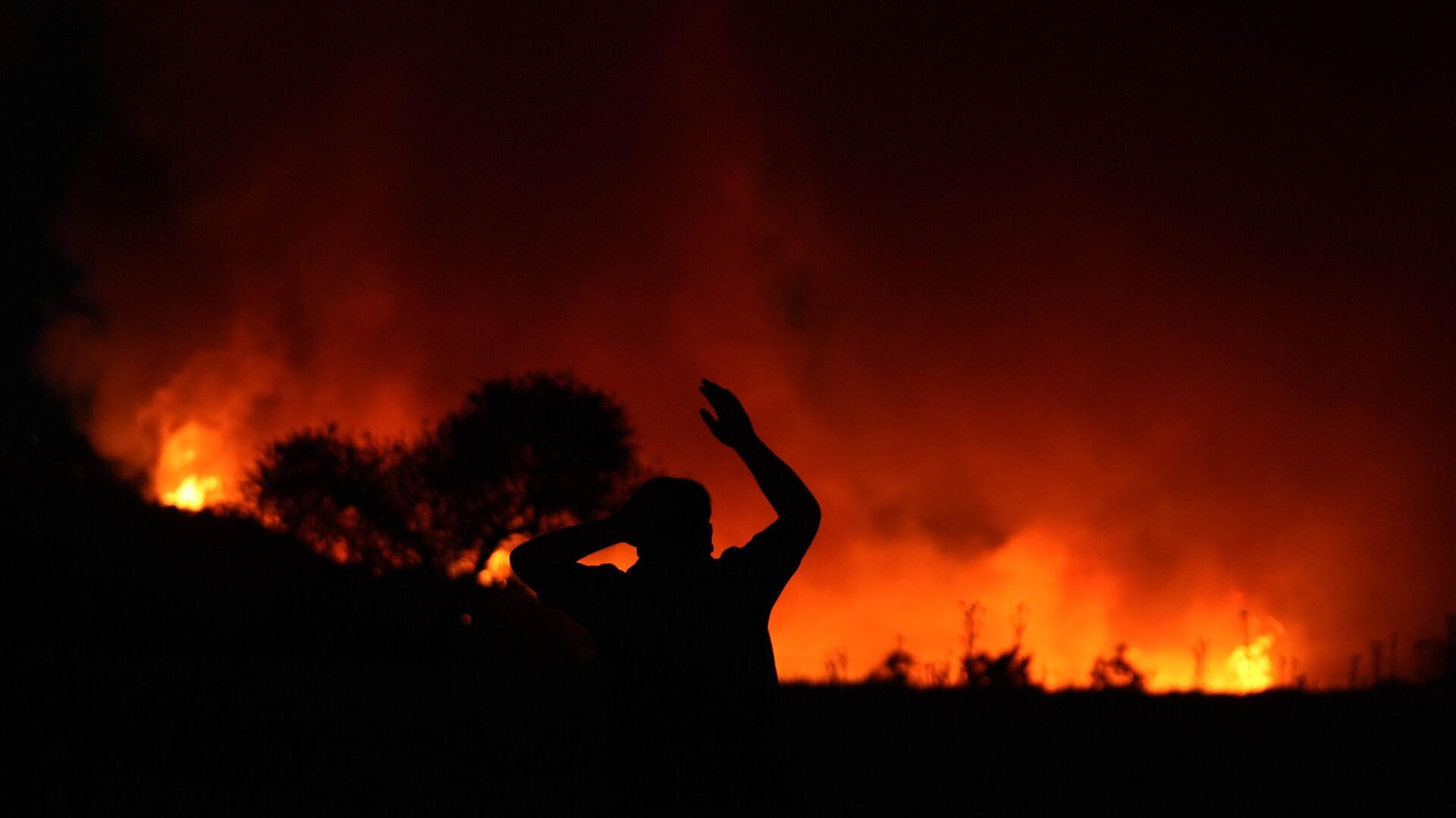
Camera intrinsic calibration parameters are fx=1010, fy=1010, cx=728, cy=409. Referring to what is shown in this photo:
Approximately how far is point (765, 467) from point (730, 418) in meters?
0.24

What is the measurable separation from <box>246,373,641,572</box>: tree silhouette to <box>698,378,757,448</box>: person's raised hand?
85.6 ft

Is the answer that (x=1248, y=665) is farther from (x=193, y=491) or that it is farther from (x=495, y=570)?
(x=193, y=491)

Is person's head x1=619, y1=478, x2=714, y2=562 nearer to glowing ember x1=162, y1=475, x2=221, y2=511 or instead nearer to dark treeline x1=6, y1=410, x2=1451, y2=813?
dark treeline x1=6, y1=410, x2=1451, y2=813

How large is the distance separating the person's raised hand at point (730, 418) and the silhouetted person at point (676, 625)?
1.25ft

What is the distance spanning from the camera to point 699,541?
347cm

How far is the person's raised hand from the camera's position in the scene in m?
3.77

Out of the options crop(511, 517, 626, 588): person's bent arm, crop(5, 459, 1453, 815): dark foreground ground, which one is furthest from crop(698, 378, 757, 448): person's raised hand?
crop(5, 459, 1453, 815): dark foreground ground

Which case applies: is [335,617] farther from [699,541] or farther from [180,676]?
[699,541]

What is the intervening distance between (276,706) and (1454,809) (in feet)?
39.4

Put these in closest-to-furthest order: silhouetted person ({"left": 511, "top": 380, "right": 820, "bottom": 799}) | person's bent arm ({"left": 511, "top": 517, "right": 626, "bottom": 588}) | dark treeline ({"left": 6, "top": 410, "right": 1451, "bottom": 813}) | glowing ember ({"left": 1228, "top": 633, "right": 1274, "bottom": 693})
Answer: silhouetted person ({"left": 511, "top": 380, "right": 820, "bottom": 799}) → person's bent arm ({"left": 511, "top": 517, "right": 626, "bottom": 588}) → dark treeline ({"left": 6, "top": 410, "right": 1451, "bottom": 813}) → glowing ember ({"left": 1228, "top": 633, "right": 1274, "bottom": 693})

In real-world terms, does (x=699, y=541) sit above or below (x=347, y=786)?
above

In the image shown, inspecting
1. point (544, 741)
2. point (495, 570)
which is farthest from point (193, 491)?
point (544, 741)

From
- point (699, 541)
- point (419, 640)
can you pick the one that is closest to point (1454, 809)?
point (699, 541)

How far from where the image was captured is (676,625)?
10.9 feet
